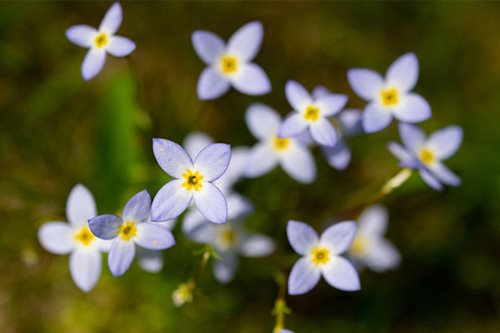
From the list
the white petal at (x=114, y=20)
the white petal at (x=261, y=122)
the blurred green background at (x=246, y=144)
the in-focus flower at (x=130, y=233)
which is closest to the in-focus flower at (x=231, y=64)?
the white petal at (x=261, y=122)

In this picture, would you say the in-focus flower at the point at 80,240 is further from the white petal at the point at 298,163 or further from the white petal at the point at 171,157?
the white petal at the point at 298,163

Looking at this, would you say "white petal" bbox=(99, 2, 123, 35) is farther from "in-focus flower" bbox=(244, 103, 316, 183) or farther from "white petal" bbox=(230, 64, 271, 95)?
"in-focus flower" bbox=(244, 103, 316, 183)

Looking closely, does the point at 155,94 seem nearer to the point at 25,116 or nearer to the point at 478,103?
the point at 25,116

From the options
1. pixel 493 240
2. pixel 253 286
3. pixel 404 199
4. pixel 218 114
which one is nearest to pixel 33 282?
pixel 253 286

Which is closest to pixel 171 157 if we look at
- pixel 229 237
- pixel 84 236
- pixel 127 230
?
pixel 127 230

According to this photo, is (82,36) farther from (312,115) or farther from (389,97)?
(389,97)

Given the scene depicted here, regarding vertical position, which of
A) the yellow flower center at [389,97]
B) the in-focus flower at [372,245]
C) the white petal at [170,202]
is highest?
the yellow flower center at [389,97]

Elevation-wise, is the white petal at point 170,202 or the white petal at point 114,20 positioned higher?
the white petal at point 114,20
